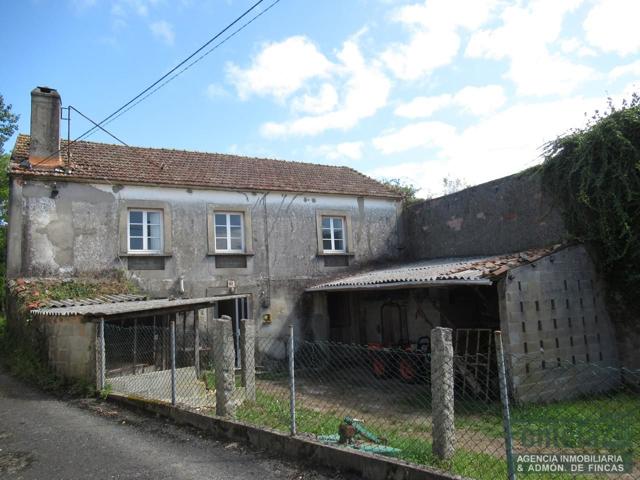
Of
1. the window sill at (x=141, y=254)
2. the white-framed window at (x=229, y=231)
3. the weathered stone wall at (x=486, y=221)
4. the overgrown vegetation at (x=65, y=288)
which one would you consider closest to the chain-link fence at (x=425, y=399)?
the overgrown vegetation at (x=65, y=288)

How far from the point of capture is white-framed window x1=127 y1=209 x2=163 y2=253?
13172 millimetres

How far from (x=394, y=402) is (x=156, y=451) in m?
5.38

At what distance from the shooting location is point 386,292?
1455cm

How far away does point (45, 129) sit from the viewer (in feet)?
42.8

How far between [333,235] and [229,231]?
3589mm

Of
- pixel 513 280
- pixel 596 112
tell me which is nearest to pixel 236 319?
pixel 513 280

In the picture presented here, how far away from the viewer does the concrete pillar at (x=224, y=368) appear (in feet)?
21.6

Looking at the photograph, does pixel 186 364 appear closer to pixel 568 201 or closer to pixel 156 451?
pixel 156 451

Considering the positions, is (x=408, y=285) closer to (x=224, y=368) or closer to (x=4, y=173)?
(x=224, y=368)

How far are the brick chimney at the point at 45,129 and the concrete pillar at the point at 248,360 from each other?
23.8 feet

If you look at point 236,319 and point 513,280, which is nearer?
point 513,280

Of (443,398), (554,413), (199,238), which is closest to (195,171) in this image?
(199,238)

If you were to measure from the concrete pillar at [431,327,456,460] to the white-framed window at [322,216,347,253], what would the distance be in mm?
10875

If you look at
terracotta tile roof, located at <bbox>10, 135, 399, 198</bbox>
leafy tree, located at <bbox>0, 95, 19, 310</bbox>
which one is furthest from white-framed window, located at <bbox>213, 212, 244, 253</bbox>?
leafy tree, located at <bbox>0, 95, 19, 310</bbox>
